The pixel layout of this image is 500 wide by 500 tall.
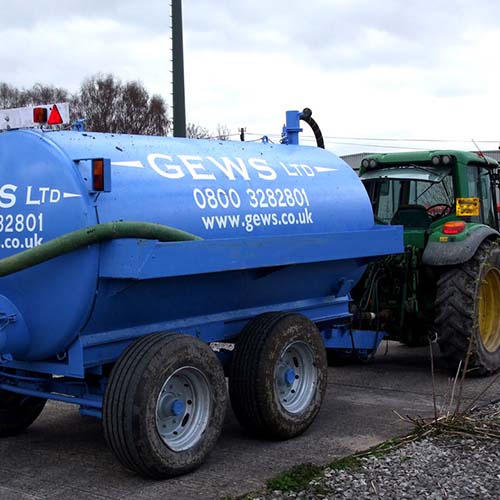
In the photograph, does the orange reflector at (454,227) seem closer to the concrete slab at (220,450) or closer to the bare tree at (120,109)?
the concrete slab at (220,450)

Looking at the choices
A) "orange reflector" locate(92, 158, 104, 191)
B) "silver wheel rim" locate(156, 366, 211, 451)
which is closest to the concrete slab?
"silver wheel rim" locate(156, 366, 211, 451)

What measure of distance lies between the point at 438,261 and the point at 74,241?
4.08 meters

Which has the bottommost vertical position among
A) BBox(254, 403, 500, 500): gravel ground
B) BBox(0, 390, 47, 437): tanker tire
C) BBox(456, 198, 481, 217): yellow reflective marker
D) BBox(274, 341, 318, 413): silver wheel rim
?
BBox(254, 403, 500, 500): gravel ground

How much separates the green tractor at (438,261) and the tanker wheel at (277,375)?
5.40ft

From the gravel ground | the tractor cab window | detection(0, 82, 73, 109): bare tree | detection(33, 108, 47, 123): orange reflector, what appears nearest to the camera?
the gravel ground

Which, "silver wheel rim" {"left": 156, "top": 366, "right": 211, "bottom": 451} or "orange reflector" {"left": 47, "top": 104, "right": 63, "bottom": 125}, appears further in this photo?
"orange reflector" {"left": 47, "top": 104, "right": 63, "bottom": 125}

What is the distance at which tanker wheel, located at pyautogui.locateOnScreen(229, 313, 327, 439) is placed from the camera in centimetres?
571

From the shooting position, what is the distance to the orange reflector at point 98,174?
4902 millimetres

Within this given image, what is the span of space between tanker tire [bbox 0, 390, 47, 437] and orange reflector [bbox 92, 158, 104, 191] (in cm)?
187

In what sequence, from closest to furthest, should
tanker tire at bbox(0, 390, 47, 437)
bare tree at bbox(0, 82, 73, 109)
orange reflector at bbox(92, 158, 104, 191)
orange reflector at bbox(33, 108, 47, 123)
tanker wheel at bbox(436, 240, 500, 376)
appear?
orange reflector at bbox(92, 158, 104, 191) < orange reflector at bbox(33, 108, 47, 123) < tanker tire at bbox(0, 390, 47, 437) < tanker wheel at bbox(436, 240, 500, 376) < bare tree at bbox(0, 82, 73, 109)

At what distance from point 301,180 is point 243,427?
6.48 ft

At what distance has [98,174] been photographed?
16.1 ft

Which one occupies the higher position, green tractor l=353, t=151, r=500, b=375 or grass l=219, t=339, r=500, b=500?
green tractor l=353, t=151, r=500, b=375

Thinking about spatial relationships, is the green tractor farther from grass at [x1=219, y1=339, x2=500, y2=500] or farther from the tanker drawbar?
the tanker drawbar
